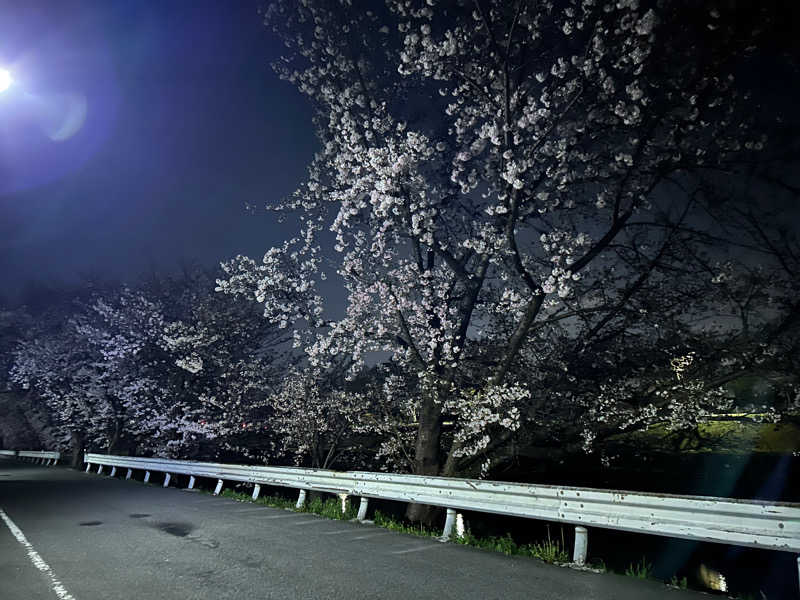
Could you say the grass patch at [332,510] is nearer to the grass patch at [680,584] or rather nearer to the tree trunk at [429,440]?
the tree trunk at [429,440]

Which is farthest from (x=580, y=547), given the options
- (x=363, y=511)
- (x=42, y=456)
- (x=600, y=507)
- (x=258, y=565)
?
(x=42, y=456)

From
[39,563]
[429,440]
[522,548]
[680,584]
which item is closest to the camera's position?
[680,584]

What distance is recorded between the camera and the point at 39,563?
6324 millimetres

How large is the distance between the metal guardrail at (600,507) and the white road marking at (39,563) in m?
4.73

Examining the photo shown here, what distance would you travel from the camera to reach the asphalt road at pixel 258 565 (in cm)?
497

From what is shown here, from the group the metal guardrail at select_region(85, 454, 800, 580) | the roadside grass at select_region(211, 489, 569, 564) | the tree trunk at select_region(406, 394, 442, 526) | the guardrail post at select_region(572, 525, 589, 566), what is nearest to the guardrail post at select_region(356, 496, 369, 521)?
the metal guardrail at select_region(85, 454, 800, 580)

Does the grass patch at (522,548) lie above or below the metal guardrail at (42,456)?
above

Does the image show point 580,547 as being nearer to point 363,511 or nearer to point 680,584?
point 680,584

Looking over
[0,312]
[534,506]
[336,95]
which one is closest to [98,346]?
[0,312]

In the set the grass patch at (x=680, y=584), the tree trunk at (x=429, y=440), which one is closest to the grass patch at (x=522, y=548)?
the grass patch at (x=680, y=584)

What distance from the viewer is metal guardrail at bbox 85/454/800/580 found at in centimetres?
464

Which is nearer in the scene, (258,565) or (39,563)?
(258,565)

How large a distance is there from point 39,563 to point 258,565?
8.68 feet

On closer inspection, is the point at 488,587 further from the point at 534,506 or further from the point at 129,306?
the point at 129,306
